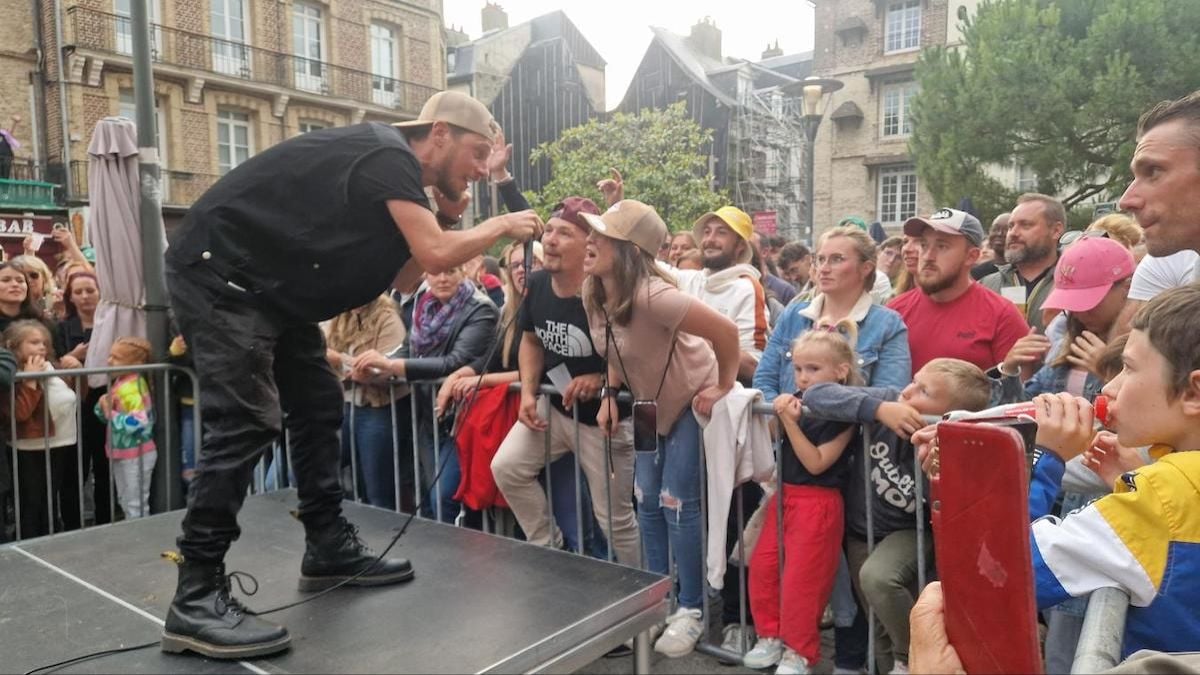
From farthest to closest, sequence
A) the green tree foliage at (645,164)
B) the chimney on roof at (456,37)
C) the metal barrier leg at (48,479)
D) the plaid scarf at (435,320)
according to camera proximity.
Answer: the chimney on roof at (456,37) < the green tree foliage at (645,164) < the plaid scarf at (435,320) < the metal barrier leg at (48,479)

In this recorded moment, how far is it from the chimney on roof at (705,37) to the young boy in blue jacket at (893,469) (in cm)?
Answer: 3512

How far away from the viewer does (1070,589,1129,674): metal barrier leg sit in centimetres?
97

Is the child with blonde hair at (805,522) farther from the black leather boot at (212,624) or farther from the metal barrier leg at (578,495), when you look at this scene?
the black leather boot at (212,624)

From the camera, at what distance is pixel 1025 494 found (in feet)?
2.41

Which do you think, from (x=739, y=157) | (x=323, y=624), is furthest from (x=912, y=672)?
(x=739, y=157)

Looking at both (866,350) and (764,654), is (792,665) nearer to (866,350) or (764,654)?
(764,654)

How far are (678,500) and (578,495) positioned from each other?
0.55 metres

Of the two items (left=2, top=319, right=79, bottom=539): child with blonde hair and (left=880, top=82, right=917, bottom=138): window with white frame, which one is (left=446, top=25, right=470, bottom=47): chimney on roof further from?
(left=2, top=319, right=79, bottom=539): child with blonde hair

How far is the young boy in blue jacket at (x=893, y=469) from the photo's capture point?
2.68 m

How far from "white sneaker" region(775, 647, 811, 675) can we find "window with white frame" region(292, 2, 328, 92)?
19.5ft

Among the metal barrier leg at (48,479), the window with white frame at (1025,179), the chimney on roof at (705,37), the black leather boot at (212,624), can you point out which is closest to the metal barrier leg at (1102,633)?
the black leather boot at (212,624)

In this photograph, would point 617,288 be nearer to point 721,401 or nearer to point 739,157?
point 721,401

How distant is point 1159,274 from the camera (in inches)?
110

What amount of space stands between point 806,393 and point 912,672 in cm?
206
